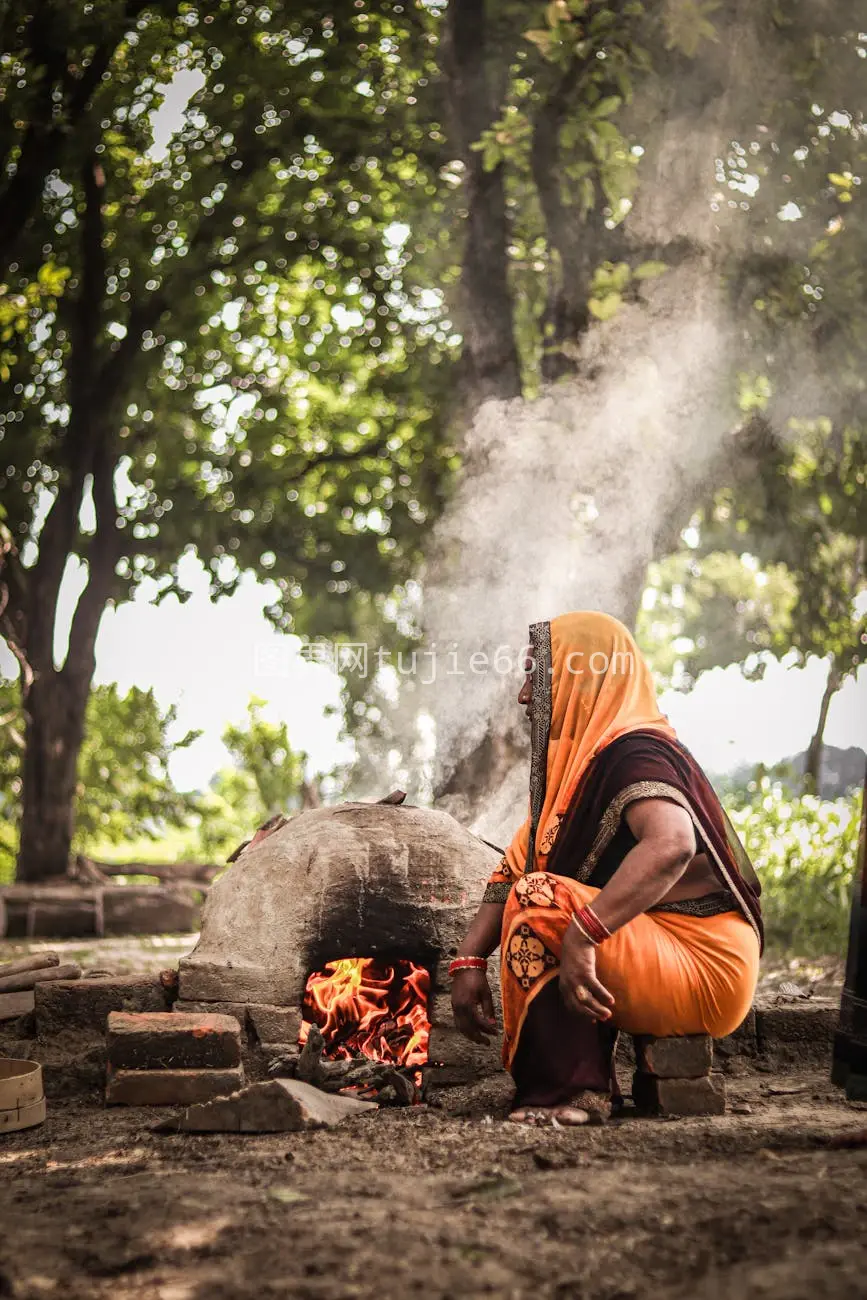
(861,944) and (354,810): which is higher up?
(354,810)

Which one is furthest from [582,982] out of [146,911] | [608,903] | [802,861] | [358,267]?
[358,267]

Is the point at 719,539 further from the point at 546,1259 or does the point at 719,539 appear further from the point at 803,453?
the point at 546,1259

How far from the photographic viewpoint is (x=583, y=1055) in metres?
3.56

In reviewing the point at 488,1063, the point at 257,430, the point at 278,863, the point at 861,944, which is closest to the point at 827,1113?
the point at 861,944

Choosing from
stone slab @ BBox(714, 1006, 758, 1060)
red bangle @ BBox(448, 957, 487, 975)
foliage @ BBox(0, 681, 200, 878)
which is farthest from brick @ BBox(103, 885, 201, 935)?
red bangle @ BBox(448, 957, 487, 975)

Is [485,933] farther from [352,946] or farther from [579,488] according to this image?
[579,488]

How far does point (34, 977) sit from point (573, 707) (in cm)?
277

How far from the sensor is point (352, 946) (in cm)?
453

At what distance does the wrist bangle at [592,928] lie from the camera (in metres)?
3.41

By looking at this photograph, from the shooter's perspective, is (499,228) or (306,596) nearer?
(499,228)

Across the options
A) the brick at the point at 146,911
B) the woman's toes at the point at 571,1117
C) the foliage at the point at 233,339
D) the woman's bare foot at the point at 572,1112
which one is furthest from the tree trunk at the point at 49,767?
the woman's toes at the point at 571,1117

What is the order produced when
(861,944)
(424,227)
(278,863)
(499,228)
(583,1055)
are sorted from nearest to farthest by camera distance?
(583,1055)
(861,944)
(278,863)
(499,228)
(424,227)

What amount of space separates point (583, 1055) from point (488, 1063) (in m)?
0.90

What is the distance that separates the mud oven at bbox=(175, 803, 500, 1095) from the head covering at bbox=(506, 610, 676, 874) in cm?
70
